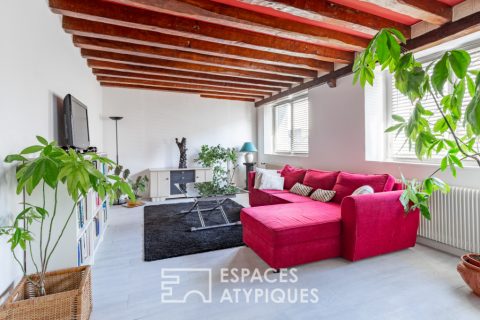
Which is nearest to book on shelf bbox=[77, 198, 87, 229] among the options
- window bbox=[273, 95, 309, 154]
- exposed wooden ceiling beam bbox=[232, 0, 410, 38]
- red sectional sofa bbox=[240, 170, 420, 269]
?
red sectional sofa bbox=[240, 170, 420, 269]

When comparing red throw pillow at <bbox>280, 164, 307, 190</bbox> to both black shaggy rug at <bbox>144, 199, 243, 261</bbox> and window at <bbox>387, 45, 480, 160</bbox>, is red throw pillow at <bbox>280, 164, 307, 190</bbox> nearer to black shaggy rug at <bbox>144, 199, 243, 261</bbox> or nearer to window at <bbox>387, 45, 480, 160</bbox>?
black shaggy rug at <bbox>144, 199, 243, 261</bbox>

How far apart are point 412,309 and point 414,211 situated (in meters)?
1.20

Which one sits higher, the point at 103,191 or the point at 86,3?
the point at 86,3

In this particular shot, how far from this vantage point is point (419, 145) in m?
1.70

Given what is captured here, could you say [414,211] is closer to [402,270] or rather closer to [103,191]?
[402,270]

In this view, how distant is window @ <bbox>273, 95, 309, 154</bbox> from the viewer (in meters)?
5.08

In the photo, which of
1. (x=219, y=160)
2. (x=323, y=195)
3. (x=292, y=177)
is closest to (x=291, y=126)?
(x=292, y=177)

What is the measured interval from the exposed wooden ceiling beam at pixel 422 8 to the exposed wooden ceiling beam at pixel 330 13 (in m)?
0.32

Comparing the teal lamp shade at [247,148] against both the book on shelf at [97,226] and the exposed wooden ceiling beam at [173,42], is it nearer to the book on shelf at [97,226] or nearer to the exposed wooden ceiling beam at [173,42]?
the exposed wooden ceiling beam at [173,42]

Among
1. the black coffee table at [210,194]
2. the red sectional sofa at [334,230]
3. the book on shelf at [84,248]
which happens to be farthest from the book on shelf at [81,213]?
the red sectional sofa at [334,230]

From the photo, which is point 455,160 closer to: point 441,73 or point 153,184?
point 441,73

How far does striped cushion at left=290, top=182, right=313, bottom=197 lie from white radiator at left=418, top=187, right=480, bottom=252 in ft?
4.68

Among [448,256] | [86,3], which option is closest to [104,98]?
[86,3]

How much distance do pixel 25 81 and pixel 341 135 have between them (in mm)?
3802
